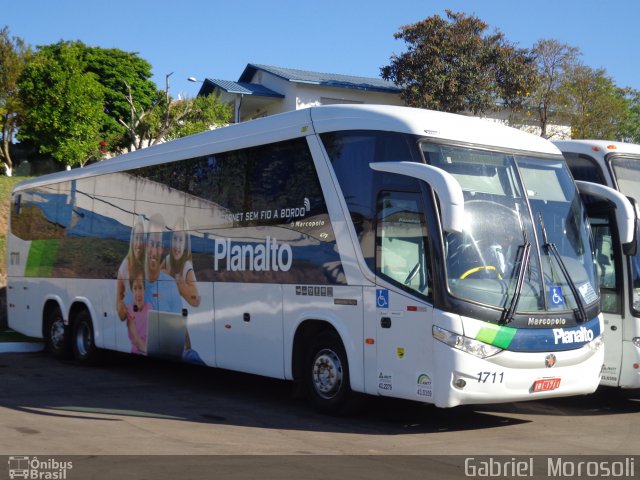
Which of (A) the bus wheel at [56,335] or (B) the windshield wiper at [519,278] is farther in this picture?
(A) the bus wheel at [56,335]

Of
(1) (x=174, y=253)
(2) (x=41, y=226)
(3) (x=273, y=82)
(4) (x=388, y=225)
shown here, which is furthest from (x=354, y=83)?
(4) (x=388, y=225)

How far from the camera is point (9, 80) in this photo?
40531 millimetres

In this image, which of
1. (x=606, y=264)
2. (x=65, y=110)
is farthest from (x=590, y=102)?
(x=606, y=264)

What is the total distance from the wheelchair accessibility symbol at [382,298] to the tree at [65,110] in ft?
96.3

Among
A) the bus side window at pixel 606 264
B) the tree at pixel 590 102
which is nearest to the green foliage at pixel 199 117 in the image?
the tree at pixel 590 102

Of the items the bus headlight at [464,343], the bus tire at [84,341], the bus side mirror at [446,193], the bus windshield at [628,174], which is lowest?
the bus tire at [84,341]

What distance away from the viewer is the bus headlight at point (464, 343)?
8.45 m

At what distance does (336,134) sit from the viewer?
991 centimetres

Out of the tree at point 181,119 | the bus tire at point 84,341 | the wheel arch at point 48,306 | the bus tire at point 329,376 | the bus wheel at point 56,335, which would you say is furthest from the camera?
the tree at point 181,119

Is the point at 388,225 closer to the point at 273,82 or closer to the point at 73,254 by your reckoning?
the point at 73,254

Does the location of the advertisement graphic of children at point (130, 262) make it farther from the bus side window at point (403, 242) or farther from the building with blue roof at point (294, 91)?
the building with blue roof at point (294, 91)

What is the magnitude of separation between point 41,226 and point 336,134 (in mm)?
9101

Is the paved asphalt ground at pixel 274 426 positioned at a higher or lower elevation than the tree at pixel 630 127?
lower

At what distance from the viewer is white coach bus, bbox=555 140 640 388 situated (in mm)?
10320
